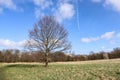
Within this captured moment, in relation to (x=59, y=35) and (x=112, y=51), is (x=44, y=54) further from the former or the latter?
(x=112, y=51)

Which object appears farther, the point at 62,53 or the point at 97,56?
the point at 97,56

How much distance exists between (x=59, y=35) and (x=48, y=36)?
7.26 ft

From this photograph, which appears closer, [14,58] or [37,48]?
[37,48]

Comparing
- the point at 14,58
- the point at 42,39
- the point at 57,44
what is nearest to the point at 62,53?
the point at 57,44

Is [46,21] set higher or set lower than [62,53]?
higher

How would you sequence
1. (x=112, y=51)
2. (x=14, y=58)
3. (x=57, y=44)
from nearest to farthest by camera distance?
(x=57, y=44), (x=112, y=51), (x=14, y=58)

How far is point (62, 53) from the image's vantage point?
39.2 m

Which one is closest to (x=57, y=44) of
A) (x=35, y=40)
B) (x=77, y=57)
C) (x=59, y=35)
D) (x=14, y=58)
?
(x=59, y=35)

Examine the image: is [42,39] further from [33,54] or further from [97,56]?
[97,56]

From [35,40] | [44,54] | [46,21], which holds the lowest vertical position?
[44,54]

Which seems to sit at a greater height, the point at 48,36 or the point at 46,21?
the point at 46,21

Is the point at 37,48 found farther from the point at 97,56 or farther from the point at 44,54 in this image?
the point at 97,56

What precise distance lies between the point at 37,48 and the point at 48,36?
10.2 feet

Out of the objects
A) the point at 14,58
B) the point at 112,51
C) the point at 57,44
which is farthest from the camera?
the point at 14,58
